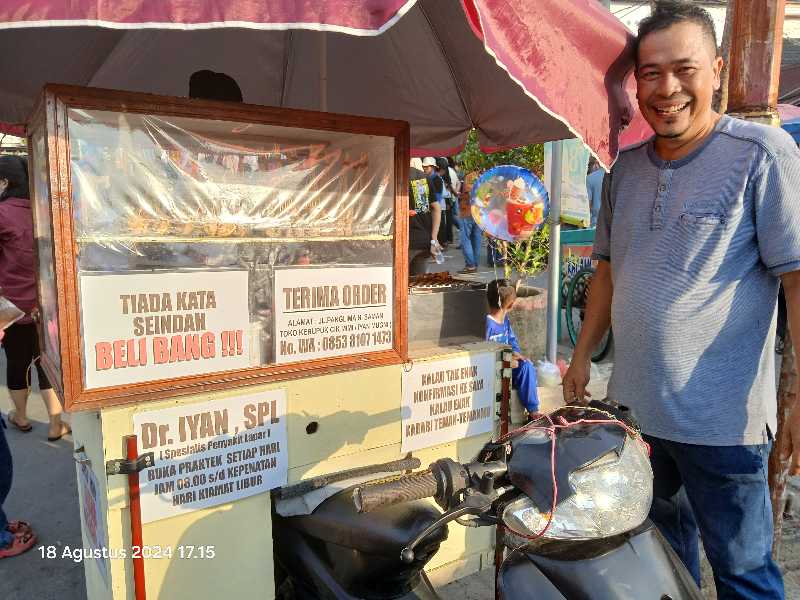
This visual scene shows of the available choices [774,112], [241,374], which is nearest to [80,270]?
[241,374]

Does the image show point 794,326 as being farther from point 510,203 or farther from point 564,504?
point 510,203

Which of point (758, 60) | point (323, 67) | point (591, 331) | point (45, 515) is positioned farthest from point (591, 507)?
point (45, 515)

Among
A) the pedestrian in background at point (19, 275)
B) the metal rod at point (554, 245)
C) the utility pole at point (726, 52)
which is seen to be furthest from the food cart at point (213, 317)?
the metal rod at point (554, 245)

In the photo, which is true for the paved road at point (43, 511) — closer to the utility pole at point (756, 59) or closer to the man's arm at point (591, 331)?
the man's arm at point (591, 331)

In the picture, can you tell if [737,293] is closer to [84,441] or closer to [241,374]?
[241,374]

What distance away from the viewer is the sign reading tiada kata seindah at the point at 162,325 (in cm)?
181

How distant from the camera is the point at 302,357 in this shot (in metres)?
2.20

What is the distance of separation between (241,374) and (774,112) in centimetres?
232

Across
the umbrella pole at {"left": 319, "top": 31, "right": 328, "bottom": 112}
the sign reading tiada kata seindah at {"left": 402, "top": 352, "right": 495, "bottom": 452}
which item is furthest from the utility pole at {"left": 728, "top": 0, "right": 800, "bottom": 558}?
the umbrella pole at {"left": 319, "top": 31, "right": 328, "bottom": 112}

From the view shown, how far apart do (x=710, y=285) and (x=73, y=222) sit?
1911 mm

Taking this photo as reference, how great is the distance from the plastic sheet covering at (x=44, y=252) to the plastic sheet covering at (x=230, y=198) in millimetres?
148

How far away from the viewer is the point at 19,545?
316 cm

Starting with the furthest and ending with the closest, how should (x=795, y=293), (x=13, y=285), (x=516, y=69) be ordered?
(x=13, y=285) < (x=795, y=293) < (x=516, y=69)

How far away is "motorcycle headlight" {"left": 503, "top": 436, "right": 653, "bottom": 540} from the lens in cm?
124
